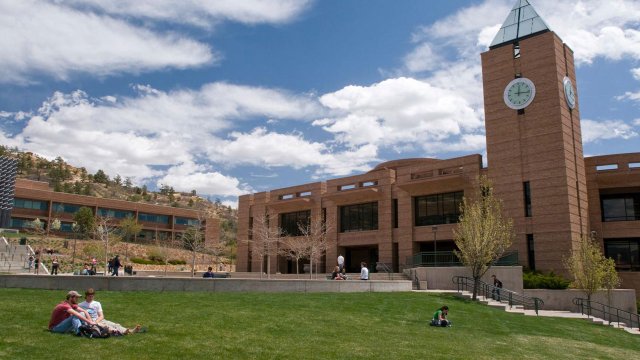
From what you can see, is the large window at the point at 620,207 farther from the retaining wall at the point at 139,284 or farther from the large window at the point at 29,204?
the large window at the point at 29,204

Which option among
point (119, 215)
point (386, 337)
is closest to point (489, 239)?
point (386, 337)

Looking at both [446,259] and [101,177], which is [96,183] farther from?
[446,259]

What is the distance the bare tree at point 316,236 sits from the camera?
42.7 metres

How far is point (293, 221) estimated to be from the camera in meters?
51.0

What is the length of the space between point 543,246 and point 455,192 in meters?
7.99

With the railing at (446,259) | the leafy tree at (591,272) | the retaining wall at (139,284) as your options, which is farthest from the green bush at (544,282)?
the retaining wall at (139,284)

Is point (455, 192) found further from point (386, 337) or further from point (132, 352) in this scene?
point (132, 352)

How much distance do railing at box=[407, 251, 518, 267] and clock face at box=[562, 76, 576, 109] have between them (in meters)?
11.1

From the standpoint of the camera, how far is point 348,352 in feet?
35.3

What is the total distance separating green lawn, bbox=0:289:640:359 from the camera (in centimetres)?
990

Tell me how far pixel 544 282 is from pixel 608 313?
3279mm

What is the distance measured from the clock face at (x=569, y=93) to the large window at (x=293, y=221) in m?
24.5

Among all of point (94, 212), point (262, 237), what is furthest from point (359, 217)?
point (94, 212)

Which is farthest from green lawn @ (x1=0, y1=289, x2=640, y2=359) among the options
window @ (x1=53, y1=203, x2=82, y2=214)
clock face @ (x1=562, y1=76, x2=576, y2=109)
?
window @ (x1=53, y1=203, x2=82, y2=214)
